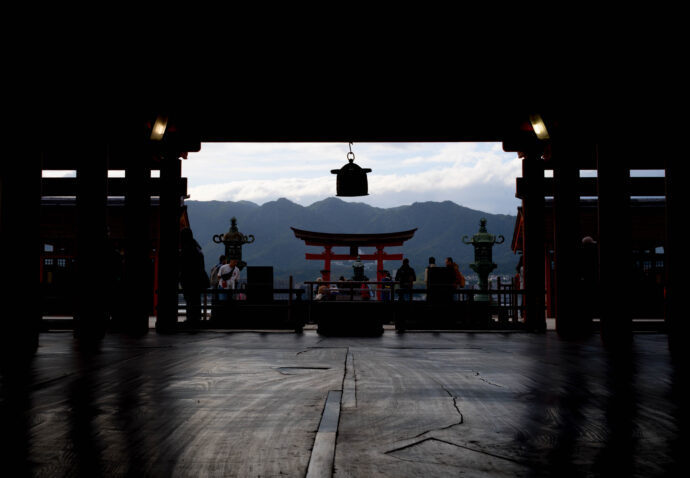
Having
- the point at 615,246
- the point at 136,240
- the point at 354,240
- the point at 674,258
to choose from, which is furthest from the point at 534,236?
the point at 354,240

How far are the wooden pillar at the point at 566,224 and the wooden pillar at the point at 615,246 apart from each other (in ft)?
3.35

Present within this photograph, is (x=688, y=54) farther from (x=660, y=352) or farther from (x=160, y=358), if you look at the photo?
(x=160, y=358)

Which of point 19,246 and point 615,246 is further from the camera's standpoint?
point 615,246

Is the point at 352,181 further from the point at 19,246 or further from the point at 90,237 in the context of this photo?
the point at 19,246

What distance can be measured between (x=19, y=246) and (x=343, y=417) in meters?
4.66

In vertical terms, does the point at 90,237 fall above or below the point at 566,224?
below

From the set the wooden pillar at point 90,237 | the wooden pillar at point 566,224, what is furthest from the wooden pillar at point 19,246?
the wooden pillar at point 566,224

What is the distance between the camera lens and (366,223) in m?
154

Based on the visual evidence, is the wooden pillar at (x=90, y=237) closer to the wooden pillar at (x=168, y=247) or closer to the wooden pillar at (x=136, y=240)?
the wooden pillar at (x=136, y=240)

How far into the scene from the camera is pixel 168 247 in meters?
9.58

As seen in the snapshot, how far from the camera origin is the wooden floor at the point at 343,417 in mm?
1912

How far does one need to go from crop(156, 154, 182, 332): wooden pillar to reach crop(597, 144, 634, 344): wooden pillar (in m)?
6.33

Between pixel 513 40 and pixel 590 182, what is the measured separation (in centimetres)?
926

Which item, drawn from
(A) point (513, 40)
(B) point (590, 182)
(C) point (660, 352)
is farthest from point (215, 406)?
(B) point (590, 182)
